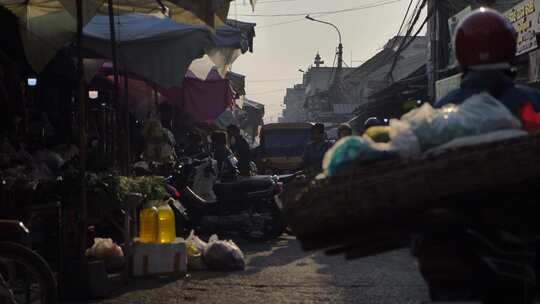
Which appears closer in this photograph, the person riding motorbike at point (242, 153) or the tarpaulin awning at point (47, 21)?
the tarpaulin awning at point (47, 21)

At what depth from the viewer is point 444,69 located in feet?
63.7

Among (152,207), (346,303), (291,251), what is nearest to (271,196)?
(291,251)

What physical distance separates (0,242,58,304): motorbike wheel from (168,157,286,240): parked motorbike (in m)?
5.69

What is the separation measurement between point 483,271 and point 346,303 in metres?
3.87

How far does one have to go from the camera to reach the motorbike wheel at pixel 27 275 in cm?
543

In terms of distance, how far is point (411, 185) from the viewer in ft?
9.34

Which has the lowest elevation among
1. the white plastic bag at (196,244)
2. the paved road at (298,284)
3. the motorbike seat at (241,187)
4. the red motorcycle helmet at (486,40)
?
the paved road at (298,284)

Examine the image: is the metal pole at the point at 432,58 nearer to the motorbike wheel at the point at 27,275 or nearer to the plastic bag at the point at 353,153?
the motorbike wheel at the point at 27,275

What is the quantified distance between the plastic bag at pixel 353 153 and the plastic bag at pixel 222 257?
562cm

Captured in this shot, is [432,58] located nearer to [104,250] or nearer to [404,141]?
[104,250]

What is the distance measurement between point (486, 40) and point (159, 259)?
5226 millimetres

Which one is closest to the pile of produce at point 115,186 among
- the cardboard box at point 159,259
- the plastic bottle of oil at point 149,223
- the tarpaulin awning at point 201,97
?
the plastic bottle of oil at point 149,223

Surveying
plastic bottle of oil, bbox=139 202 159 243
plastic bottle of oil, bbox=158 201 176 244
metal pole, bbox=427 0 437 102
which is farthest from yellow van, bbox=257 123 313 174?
plastic bottle of oil, bbox=139 202 159 243

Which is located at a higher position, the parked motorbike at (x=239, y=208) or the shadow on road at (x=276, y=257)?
the parked motorbike at (x=239, y=208)
